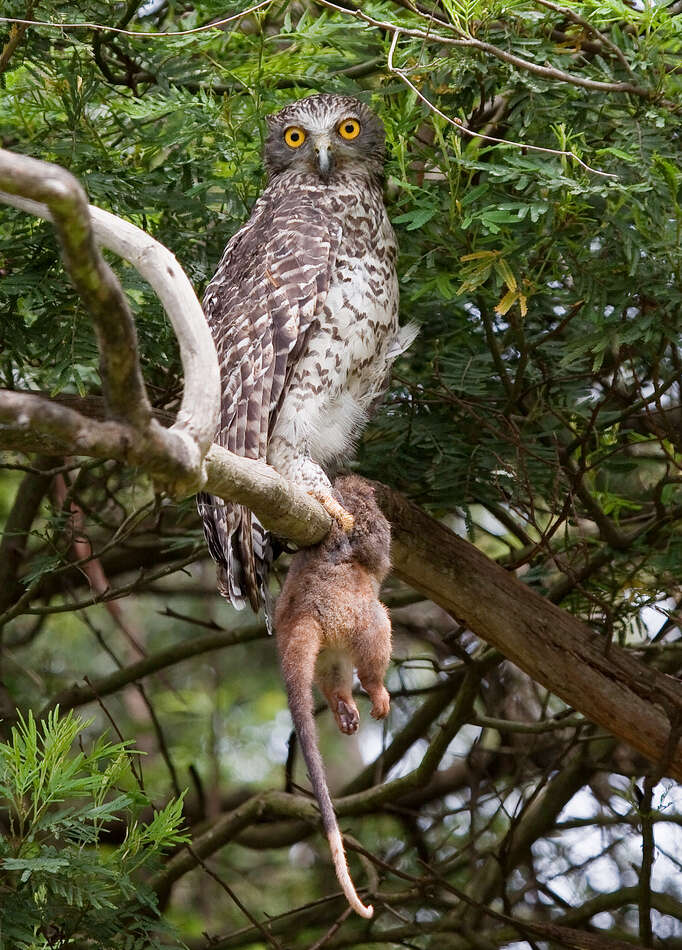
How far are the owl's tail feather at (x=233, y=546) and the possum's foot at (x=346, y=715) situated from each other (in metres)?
0.68

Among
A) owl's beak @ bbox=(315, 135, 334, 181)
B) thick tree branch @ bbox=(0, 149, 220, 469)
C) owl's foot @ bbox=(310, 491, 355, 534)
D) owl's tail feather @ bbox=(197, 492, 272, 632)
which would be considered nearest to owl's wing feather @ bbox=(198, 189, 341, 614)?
owl's tail feather @ bbox=(197, 492, 272, 632)

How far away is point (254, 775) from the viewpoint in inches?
216

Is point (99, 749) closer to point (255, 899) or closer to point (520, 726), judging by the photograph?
point (520, 726)

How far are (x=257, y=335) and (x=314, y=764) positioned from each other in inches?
63.8

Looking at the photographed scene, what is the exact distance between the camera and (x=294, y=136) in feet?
12.6

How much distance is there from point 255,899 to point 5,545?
1961mm

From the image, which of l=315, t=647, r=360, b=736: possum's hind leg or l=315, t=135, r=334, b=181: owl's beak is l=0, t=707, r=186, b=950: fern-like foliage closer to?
l=315, t=647, r=360, b=736: possum's hind leg

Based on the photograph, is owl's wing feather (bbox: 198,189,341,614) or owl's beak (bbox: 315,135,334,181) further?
owl's beak (bbox: 315,135,334,181)

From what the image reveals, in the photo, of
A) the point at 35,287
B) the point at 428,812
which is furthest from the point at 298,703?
the point at 428,812

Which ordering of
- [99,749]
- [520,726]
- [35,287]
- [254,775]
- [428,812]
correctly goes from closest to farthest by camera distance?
[99,749] → [35,287] → [520,726] → [428,812] → [254,775]

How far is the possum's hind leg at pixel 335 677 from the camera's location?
109 inches

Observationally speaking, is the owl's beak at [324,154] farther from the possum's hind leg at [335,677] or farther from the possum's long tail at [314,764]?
the possum's long tail at [314,764]

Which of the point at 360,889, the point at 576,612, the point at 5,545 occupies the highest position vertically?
the point at 5,545

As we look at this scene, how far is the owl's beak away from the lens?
3.73m
